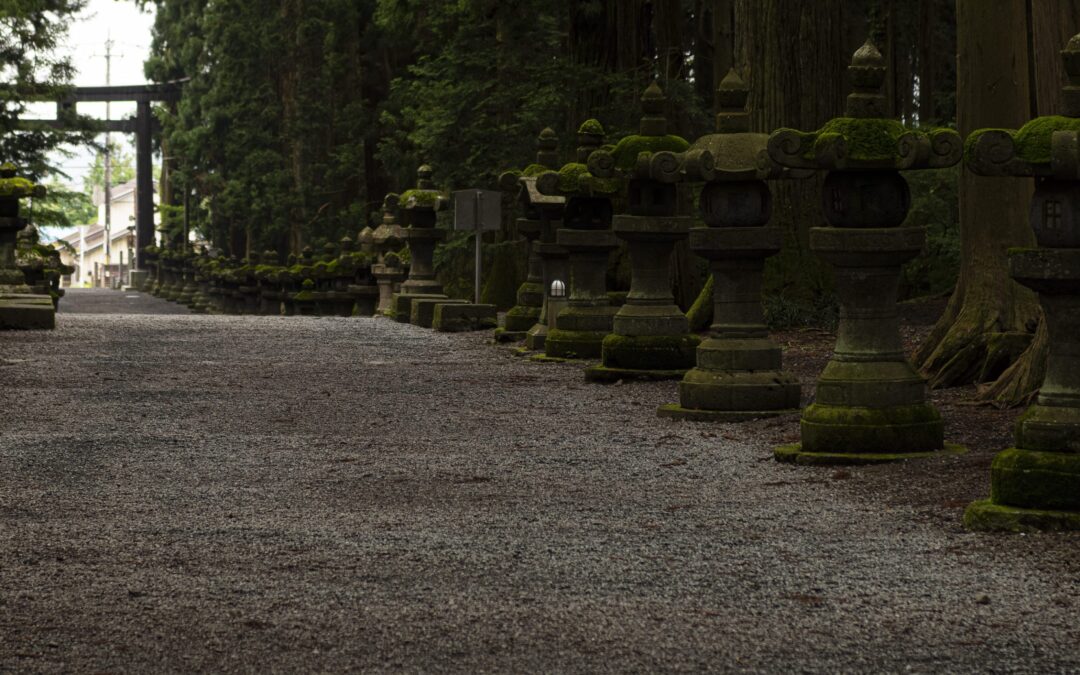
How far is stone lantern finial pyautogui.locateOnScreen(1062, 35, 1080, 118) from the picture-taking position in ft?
25.1

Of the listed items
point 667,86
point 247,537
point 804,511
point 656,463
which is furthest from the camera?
point 667,86

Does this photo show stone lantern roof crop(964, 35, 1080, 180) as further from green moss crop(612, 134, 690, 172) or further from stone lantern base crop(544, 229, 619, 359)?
stone lantern base crop(544, 229, 619, 359)

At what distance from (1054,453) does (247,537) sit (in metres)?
3.42

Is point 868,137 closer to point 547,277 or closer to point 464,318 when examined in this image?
point 547,277

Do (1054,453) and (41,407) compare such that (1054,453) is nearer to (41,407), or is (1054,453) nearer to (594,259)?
(41,407)

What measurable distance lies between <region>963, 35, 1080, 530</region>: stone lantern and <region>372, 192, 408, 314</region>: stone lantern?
24.0 metres

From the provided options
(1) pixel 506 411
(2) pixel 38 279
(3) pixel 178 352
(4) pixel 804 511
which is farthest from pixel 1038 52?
(2) pixel 38 279

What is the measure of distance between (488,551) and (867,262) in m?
3.61

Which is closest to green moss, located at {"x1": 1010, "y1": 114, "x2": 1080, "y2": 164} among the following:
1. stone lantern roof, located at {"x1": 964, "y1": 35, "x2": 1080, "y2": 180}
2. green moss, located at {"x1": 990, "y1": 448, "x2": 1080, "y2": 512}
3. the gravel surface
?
stone lantern roof, located at {"x1": 964, "y1": 35, "x2": 1080, "y2": 180}

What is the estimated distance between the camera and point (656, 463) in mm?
9852

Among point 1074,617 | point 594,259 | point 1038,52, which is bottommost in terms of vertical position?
point 1074,617

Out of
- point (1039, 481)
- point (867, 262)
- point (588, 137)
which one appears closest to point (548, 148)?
point (588, 137)

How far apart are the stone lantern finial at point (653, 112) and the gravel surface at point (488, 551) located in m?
2.68

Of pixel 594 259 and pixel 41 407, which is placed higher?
pixel 594 259
